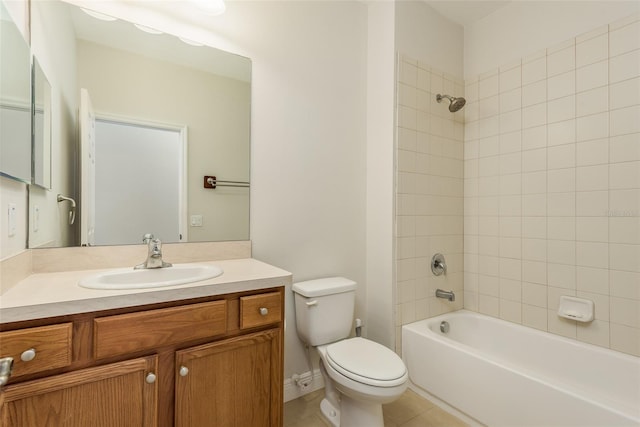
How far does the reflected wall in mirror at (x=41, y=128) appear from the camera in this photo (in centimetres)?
116

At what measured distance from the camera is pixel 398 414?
1.74m

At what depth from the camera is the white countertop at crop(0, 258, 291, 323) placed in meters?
0.84

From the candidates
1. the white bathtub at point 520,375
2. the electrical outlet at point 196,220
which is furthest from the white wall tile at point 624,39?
the electrical outlet at point 196,220

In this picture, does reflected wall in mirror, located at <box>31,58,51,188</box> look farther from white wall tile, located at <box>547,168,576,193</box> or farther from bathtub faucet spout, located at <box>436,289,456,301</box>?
white wall tile, located at <box>547,168,576,193</box>

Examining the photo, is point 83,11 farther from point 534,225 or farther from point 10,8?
point 534,225

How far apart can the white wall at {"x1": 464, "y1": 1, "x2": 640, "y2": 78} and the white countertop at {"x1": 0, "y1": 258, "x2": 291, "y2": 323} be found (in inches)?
86.8

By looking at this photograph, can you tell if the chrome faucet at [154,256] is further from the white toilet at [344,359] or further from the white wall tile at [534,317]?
the white wall tile at [534,317]

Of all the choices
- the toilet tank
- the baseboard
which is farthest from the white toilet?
the baseboard

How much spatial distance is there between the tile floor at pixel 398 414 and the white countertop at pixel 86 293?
3.04 feet

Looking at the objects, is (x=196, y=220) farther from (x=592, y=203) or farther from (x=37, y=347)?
(x=592, y=203)

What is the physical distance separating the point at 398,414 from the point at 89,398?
1.51m

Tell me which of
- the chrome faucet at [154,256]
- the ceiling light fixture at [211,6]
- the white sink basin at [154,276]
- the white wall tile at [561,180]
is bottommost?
the white sink basin at [154,276]

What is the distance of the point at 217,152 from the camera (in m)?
1.66

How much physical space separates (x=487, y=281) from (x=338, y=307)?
1.22 meters
